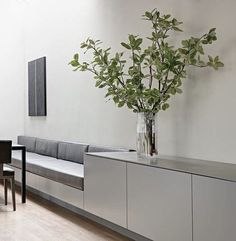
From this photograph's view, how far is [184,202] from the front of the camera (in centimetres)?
327

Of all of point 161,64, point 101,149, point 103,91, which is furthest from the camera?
point 103,91

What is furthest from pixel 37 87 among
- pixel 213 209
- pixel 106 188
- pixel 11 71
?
pixel 213 209

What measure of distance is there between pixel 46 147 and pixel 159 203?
171 inches

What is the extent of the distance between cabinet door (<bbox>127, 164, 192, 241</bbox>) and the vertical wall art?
4529 millimetres

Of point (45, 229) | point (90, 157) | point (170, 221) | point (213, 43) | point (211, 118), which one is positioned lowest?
point (45, 229)

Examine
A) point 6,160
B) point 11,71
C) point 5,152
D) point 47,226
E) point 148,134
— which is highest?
point 11,71

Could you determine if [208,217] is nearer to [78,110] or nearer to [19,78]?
[78,110]

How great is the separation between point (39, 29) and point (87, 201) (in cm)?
461

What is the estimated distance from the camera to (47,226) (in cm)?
480

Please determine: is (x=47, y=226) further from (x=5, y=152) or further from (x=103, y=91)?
(x=103, y=91)

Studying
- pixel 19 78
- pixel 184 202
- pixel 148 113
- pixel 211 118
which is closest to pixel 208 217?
pixel 184 202

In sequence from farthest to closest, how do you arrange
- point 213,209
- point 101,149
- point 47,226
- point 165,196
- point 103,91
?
point 103,91, point 101,149, point 47,226, point 165,196, point 213,209

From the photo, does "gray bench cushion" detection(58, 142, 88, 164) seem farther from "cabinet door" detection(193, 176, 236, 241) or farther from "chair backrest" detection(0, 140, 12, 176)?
"cabinet door" detection(193, 176, 236, 241)

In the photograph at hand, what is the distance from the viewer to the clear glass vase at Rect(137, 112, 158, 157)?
14.5ft
